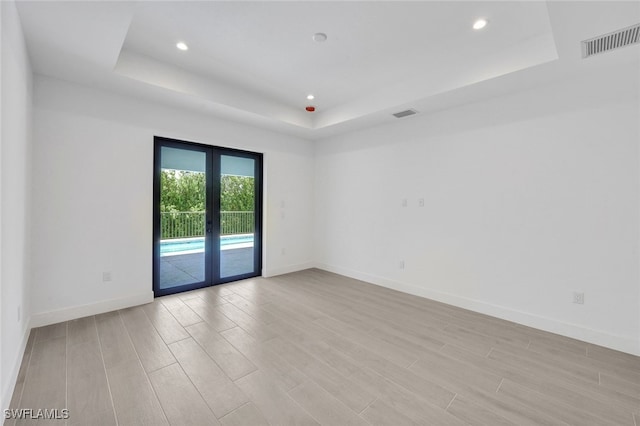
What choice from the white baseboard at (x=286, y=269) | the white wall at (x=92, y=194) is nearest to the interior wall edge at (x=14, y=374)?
the white wall at (x=92, y=194)

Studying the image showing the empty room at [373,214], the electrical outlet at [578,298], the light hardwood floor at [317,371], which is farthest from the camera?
the electrical outlet at [578,298]

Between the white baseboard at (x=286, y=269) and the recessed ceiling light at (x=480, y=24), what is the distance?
4.57 m

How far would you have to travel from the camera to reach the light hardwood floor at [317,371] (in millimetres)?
1792

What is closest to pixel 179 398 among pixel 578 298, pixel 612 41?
pixel 578 298

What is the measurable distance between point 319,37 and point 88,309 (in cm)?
410

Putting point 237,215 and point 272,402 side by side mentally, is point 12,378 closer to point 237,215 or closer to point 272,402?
point 272,402

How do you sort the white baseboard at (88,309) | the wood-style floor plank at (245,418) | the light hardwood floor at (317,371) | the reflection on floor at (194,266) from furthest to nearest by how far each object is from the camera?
the reflection on floor at (194,266), the white baseboard at (88,309), the light hardwood floor at (317,371), the wood-style floor plank at (245,418)

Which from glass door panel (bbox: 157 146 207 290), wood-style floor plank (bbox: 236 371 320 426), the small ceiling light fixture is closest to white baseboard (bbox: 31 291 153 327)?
glass door panel (bbox: 157 146 207 290)

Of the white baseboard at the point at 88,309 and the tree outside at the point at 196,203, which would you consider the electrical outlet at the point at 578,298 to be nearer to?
the tree outside at the point at 196,203

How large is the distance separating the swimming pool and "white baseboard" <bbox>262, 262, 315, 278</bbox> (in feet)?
2.00

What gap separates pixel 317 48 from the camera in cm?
295

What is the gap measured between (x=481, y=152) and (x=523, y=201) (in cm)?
80

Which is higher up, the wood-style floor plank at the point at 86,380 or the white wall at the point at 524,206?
the white wall at the point at 524,206

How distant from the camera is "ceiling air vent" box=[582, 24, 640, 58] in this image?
6.99ft
